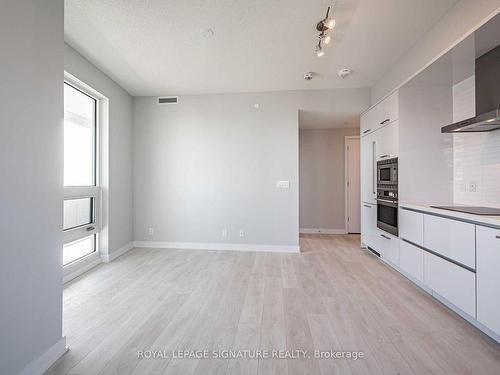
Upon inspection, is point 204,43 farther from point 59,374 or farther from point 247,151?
point 59,374

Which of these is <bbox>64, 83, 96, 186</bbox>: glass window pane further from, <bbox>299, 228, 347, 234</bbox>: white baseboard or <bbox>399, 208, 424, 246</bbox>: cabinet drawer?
<bbox>299, 228, 347, 234</bbox>: white baseboard

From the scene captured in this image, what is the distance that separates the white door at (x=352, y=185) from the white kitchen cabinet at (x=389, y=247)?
1905mm

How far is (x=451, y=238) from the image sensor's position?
1.89m

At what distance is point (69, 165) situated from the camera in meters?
2.78

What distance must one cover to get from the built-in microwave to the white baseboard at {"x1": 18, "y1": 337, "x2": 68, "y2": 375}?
358 cm

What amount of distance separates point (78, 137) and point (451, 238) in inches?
174

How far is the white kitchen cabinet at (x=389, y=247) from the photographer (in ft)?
8.96

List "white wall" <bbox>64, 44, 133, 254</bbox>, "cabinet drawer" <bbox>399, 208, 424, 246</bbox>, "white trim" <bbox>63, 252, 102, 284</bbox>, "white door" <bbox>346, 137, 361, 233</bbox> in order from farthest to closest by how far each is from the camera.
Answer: "white door" <bbox>346, 137, 361, 233</bbox> < "white wall" <bbox>64, 44, 133, 254</bbox> < "white trim" <bbox>63, 252, 102, 284</bbox> < "cabinet drawer" <bbox>399, 208, 424, 246</bbox>

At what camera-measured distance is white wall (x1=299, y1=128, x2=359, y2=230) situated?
16.6 feet

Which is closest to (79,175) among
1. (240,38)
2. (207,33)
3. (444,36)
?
(207,33)

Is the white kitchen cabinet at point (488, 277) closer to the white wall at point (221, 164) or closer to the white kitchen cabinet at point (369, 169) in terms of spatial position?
the white kitchen cabinet at point (369, 169)

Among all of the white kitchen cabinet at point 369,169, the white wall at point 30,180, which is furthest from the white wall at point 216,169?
the white wall at point 30,180

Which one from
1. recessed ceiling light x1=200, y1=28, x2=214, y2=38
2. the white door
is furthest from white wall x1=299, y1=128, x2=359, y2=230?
recessed ceiling light x1=200, y1=28, x2=214, y2=38

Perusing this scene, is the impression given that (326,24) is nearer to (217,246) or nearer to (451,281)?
(451,281)
